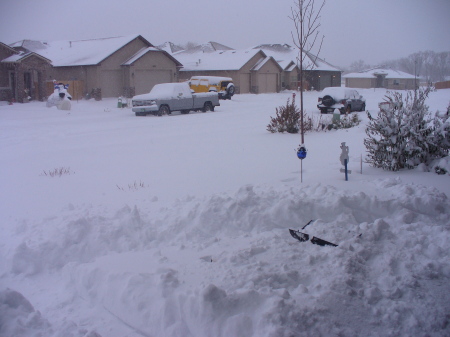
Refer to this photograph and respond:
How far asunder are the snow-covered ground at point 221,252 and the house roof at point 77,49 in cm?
2969

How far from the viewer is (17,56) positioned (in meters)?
31.2

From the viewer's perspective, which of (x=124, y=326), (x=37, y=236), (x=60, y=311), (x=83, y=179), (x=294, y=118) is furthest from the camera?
(x=294, y=118)

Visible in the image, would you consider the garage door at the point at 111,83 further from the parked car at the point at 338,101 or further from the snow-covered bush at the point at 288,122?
the snow-covered bush at the point at 288,122

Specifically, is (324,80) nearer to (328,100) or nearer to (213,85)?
(213,85)

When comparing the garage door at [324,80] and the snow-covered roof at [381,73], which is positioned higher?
the snow-covered roof at [381,73]

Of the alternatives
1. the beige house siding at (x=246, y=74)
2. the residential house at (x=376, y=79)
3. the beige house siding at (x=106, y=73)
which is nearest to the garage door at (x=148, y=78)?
the beige house siding at (x=106, y=73)

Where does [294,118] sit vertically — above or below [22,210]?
above

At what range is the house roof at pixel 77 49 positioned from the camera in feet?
124

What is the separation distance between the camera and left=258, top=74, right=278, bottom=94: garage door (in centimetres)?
5156

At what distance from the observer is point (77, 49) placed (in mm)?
41844

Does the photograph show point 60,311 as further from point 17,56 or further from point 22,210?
point 17,56

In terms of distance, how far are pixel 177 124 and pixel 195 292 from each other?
16.1m

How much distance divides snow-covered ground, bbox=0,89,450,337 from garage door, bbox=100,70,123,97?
28549 mm

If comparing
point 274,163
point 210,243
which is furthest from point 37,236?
point 274,163
